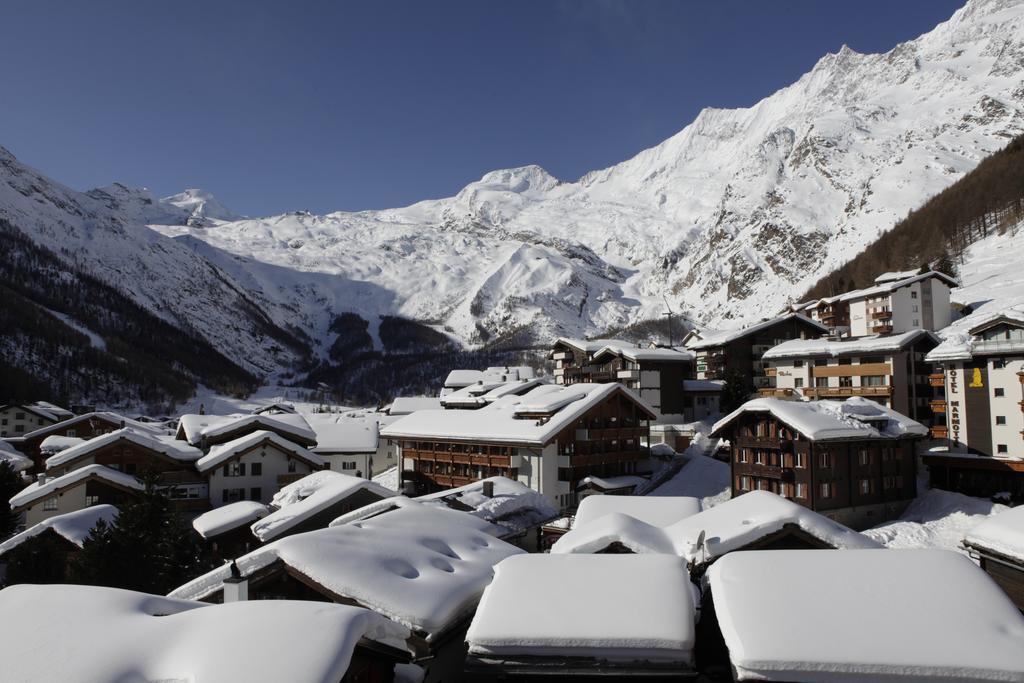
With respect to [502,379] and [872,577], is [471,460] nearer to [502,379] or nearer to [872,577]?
[872,577]

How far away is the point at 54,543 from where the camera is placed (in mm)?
28250

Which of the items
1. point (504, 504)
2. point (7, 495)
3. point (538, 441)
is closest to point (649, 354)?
point (538, 441)

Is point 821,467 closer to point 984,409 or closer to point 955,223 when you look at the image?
point 984,409

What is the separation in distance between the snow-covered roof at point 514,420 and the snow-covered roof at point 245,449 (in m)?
6.54

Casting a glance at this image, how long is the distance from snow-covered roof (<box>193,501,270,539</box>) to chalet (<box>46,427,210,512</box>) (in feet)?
30.5

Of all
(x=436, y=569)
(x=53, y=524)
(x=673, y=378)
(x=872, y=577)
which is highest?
(x=673, y=378)

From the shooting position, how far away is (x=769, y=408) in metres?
32.6

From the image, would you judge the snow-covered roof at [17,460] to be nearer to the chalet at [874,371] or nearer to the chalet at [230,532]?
the chalet at [230,532]

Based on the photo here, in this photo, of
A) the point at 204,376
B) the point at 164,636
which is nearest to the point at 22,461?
the point at 164,636

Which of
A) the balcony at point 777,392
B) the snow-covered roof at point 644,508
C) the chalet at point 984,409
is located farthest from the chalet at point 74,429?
the chalet at point 984,409

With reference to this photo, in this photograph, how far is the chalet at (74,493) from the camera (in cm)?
3322

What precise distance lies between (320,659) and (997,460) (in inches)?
1379

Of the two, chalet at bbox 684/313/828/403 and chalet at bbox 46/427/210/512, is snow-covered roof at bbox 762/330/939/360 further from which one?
chalet at bbox 46/427/210/512

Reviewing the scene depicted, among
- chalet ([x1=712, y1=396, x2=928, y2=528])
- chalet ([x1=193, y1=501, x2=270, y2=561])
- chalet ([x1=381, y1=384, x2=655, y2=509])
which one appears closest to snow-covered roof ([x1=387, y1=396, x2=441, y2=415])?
chalet ([x1=381, y1=384, x2=655, y2=509])
